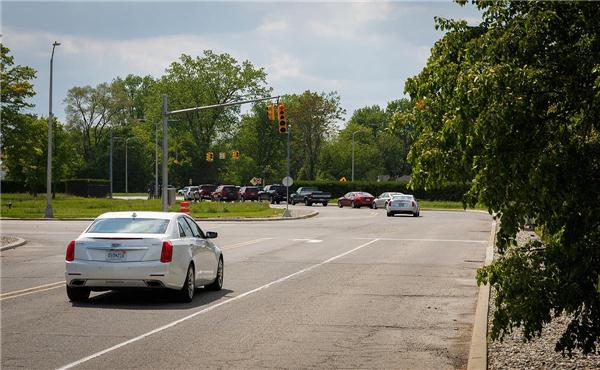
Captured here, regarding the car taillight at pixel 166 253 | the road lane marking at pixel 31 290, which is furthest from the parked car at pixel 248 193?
the car taillight at pixel 166 253

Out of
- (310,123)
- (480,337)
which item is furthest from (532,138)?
(310,123)

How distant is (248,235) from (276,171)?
11440 centimetres

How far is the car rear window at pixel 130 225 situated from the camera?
50.2 ft

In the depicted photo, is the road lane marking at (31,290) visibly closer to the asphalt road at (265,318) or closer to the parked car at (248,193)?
the asphalt road at (265,318)

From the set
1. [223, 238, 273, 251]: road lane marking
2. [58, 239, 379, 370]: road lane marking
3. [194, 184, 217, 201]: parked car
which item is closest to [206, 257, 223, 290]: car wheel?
[58, 239, 379, 370]: road lane marking

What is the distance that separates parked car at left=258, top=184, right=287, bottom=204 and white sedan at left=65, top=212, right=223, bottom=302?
7909 cm

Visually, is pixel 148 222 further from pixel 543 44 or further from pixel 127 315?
pixel 543 44

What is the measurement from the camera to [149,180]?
142 metres

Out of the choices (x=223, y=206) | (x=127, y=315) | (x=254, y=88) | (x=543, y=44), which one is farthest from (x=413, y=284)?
(x=254, y=88)

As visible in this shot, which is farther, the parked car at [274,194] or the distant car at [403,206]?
the parked car at [274,194]

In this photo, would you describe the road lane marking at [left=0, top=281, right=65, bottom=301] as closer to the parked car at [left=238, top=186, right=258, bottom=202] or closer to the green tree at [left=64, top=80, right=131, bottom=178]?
the parked car at [left=238, top=186, right=258, bottom=202]

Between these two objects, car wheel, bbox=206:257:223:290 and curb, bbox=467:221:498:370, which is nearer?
curb, bbox=467:221:498:370

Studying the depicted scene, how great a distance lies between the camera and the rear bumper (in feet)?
48.0

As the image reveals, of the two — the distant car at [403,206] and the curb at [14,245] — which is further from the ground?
the distant car at [403,206]
